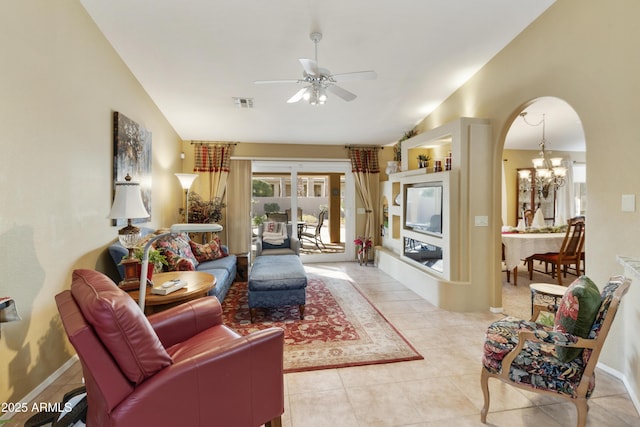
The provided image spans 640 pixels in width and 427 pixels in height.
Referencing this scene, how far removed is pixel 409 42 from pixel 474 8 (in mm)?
612

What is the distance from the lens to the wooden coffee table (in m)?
2.18

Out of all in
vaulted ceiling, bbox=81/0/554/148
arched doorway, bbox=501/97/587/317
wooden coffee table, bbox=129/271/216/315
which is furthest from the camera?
arched doorway, bbox=501/97/587/317

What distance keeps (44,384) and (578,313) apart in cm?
331

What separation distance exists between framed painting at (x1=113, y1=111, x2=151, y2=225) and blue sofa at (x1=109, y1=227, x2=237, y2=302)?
364 mm

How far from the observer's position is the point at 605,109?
2.27 metres

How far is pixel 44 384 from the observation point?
6.59 ft

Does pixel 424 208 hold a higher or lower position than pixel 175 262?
higher

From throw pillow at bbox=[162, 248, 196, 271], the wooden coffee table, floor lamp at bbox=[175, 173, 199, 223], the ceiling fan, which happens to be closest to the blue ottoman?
the wooden coffee table

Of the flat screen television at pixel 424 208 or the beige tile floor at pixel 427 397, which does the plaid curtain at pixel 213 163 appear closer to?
the flat screen television at pixel 424 208

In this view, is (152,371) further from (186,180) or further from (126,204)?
(186,180)

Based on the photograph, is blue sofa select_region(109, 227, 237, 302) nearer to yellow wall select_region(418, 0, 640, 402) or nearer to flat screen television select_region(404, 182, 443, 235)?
flat screen television select_region(404, 182, 443, 235)

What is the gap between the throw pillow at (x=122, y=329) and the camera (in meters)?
1.15

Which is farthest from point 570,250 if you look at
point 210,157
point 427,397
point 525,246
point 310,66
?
point 210,157

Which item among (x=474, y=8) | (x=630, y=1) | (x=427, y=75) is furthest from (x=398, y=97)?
(x=630, y=1)
